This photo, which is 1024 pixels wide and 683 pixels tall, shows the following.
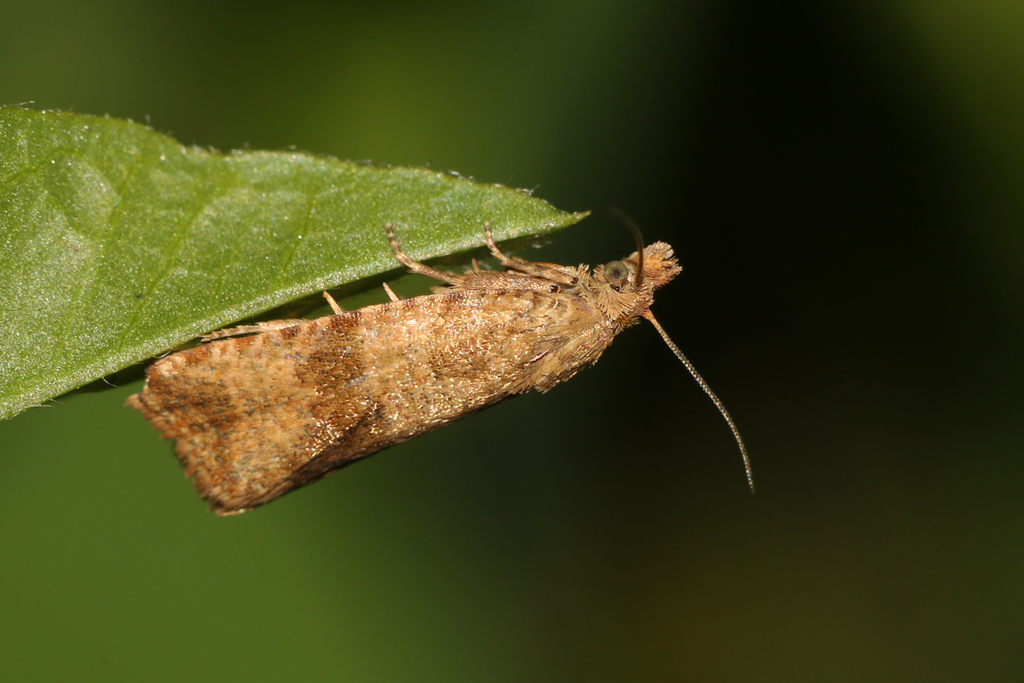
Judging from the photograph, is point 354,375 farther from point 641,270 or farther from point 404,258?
point 641,270

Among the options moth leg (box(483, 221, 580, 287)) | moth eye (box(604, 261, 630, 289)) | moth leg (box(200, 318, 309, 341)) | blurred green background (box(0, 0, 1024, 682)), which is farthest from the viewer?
blurred green background (box(0, 0, 1024, 682))

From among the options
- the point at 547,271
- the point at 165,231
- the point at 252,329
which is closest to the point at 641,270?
the point at 547,271

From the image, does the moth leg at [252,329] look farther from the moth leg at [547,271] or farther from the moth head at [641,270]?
the moth head at [641,270]

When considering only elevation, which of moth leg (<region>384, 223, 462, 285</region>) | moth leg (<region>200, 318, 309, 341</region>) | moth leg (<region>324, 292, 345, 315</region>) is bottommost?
moth leg (<region>384, 223, 462, 285</region>)

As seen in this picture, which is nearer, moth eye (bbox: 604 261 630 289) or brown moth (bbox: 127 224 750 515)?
brown moth (bbox: 127 224 750 515)

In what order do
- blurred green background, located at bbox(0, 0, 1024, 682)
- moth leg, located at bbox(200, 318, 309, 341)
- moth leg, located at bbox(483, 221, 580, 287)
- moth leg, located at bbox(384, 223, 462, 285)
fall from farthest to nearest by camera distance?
blurred green background, located at bbox(0, 0, 1024, 682) → moth leg, located at bbox(483, 221, 580, 287) → moth leg, located at bbox(200, 318, 309, 341) → moth leg, located at bbox(384, 223, 462, 285)

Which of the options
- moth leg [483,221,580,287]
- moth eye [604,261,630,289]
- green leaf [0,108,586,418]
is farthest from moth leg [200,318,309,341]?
moth eye [604,261,630,289]

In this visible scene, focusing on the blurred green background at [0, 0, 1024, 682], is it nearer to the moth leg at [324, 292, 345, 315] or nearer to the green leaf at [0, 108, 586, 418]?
the moth leg at [324, 292, 345, 315]
